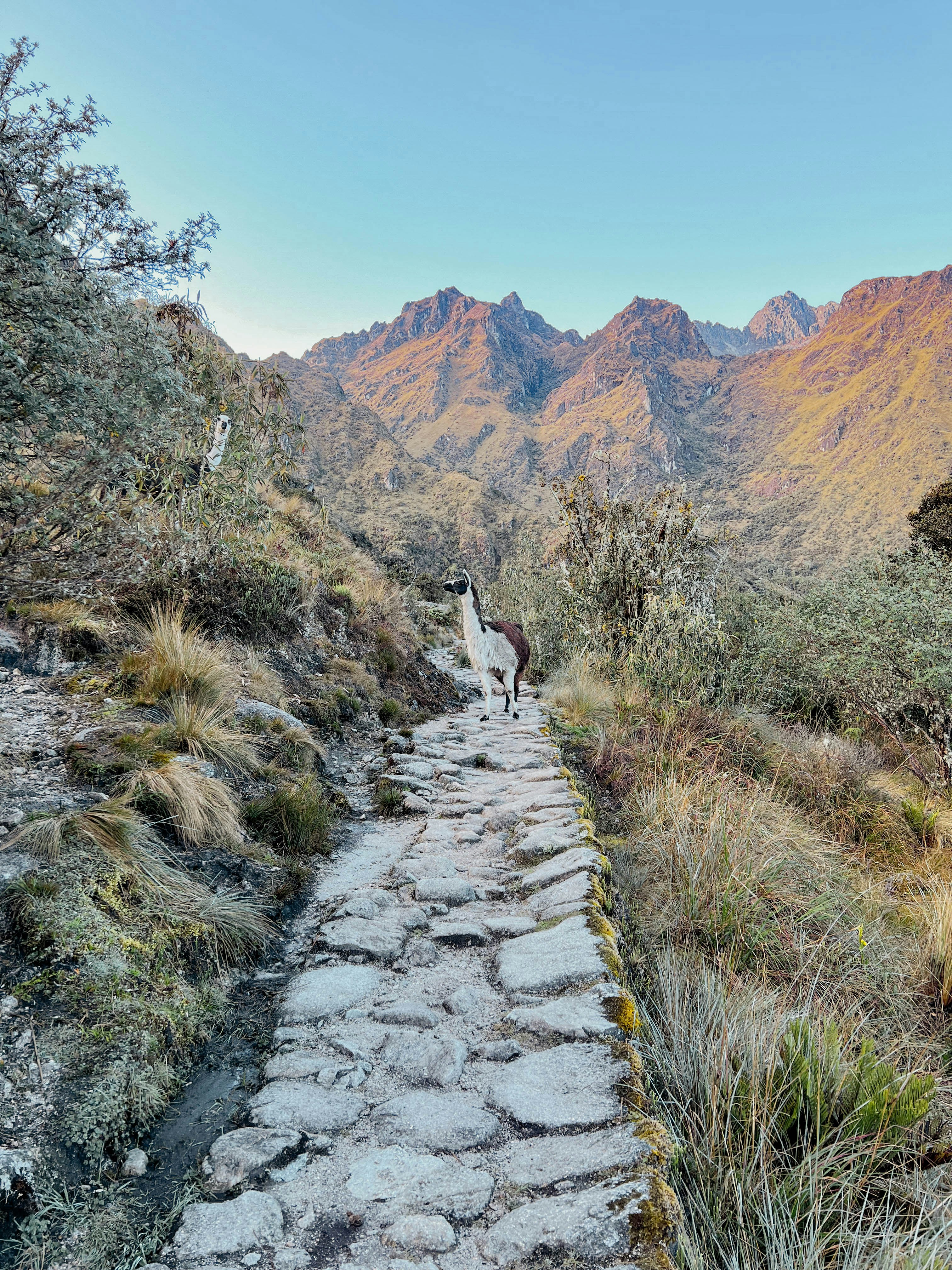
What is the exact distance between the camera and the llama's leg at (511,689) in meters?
7.86

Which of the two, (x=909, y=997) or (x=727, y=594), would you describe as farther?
(x=727, y=594)

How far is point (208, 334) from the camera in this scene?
821cm

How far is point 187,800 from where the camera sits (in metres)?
3.27

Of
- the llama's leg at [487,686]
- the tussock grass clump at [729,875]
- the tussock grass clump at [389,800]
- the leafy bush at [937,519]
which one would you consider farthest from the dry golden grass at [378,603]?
the leafy bush at [937,519]

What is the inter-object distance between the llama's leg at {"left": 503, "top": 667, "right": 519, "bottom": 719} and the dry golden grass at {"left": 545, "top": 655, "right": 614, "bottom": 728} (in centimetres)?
54

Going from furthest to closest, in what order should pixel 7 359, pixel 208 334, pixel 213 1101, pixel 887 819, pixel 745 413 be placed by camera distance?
pixel 745 413 → pixel 208 334 → pixel 887 819 → pixel 7 359 → pixel 213 1101

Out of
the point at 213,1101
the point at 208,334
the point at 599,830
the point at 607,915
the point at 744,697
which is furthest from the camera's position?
the point at 744,697

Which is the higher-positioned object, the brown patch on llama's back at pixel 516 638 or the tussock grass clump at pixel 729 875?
the brown patch on llama's back at pixel 516 638

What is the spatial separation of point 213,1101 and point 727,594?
13846mm

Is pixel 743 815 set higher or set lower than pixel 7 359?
lower

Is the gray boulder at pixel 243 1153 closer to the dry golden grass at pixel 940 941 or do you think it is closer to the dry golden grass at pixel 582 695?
the dry golden grass at pixel 940 941

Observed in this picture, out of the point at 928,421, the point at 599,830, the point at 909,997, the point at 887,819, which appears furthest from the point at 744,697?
the point at 928,421

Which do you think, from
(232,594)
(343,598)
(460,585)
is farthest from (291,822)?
(343,598)

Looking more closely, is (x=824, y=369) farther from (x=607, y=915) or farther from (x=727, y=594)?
(x=607, y=915)
